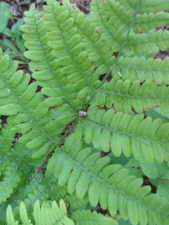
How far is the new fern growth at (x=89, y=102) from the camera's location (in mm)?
1592

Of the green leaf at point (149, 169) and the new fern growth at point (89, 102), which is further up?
the new fern growth at point (89, 102)

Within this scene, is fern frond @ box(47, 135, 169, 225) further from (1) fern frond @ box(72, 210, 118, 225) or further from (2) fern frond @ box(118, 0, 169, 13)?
(2) fern frond @ box(118, 0, 169, 13)

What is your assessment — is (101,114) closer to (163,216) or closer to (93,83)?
(93,83)

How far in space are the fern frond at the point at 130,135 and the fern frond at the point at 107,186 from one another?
0.17 metres

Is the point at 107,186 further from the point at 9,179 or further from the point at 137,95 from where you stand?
the point at 9,179

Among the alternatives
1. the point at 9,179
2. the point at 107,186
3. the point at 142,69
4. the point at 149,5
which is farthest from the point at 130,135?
the point at 9,179

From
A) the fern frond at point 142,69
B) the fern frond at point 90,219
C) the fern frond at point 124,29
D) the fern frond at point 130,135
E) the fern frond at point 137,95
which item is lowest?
the fern frond at point 90,219

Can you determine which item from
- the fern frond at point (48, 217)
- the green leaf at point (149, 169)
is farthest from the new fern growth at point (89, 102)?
the green leaf at point (149, 169)

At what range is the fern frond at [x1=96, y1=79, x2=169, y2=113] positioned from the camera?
1.74 metres

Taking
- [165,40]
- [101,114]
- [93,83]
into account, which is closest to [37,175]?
[101,114]

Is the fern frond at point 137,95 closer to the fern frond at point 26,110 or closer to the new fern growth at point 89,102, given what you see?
the new fern growth at point 89,102

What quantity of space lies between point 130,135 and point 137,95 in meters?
0.42

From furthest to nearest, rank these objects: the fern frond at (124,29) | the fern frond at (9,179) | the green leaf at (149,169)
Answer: the green leaf at (149,169) < the fern frond at (9,179) < the fern frond at (124,29)

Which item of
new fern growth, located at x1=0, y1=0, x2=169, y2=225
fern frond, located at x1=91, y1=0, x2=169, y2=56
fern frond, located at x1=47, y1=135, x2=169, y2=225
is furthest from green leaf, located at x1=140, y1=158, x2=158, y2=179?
fern frond, located at x1=91, y1=0, x2=169, y2=56
